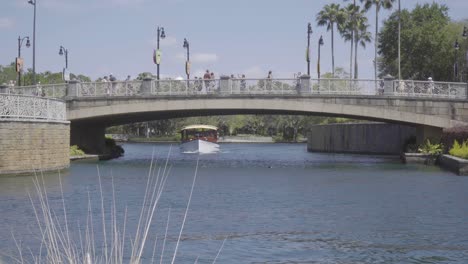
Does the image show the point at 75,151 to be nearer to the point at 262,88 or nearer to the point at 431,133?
the point at 262,88

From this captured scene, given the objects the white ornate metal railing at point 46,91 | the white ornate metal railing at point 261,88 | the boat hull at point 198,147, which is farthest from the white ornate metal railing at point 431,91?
the boat hull at point 198,147

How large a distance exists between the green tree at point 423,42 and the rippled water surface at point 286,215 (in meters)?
44.4

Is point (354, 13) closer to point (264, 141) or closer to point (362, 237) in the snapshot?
point (264, 141)

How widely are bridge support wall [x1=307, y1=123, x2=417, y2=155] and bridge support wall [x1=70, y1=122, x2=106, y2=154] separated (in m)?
21.1

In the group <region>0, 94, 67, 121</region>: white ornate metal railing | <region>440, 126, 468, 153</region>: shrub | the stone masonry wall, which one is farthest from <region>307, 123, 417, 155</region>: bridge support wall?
the stone masonry wall

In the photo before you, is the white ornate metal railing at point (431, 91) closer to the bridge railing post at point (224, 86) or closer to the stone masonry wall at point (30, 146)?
the bridge railing post at point (224, 86)

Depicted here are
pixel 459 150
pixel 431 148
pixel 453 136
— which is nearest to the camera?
pixel 459 150

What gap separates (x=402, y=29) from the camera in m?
A: 79.2

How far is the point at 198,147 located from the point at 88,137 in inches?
648

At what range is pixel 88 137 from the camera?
49.5 meters

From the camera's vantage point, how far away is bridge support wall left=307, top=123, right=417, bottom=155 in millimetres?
56469

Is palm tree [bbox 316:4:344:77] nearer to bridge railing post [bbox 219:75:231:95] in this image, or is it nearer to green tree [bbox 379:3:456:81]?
green tree [bbox 379:3:456:81]

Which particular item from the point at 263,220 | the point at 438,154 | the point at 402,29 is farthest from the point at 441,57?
the point at 263,220

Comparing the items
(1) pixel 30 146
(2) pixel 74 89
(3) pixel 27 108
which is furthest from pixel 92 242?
(2) pixel 74 89
